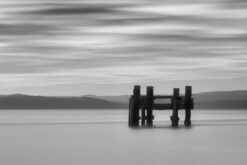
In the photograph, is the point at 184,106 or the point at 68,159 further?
the point at 184,106

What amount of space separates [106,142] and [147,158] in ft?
32.5

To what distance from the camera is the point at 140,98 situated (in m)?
39.9

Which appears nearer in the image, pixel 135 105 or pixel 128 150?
pixel 128 150

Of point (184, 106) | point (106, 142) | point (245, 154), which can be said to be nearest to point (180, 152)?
point (245, 154)

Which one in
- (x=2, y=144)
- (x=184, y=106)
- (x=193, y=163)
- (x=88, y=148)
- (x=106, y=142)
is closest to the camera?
(x=193, y=163)

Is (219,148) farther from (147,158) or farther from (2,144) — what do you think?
(2,144)

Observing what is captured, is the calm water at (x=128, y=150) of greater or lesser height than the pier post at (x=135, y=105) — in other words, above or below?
below

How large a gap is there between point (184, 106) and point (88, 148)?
9.70 meters

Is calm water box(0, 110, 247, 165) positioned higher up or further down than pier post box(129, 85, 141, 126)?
further down

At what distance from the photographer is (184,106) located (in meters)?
39.9

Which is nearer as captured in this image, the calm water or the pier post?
the calm water

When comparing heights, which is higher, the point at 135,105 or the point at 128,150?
the point at 135,105

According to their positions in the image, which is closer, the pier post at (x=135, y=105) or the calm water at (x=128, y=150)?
the calm water at (x=128, y=150)

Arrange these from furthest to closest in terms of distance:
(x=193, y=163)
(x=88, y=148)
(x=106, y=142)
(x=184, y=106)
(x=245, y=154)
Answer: (x=184, y=106)
(x=106, y=142)
(x=88, y=148)
(x=245, y=154)
(x=193, y=163)
